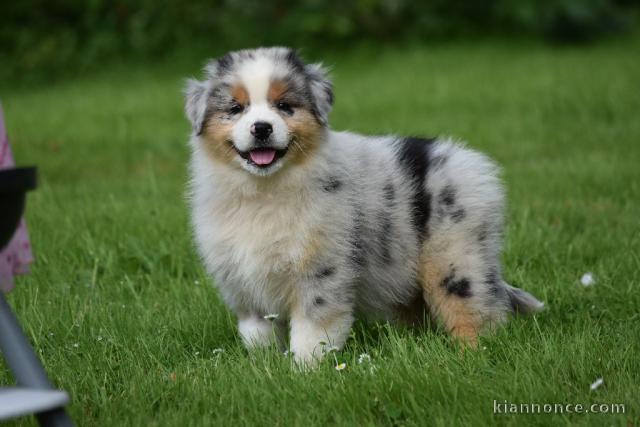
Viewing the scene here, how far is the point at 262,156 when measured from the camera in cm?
393

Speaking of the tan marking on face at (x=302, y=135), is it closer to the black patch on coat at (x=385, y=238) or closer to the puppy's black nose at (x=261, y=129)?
the puppy's black nose at (x=261, y=129)

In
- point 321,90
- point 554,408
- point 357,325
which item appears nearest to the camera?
point 554,408

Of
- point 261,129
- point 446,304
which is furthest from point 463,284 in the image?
point 261,129

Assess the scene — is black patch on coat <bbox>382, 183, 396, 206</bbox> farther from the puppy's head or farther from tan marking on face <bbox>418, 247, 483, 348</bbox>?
the puppy's head

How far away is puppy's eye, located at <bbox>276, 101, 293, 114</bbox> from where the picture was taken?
397cm

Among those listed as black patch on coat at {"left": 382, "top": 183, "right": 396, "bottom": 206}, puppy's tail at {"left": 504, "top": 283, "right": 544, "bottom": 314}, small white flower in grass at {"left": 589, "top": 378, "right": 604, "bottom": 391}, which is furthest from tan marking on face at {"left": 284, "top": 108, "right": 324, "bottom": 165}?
small white flower in grass at {"left": 589, "top": 378, "right": 604, "bottom": 391}

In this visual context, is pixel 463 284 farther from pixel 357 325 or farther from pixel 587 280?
pixel 587 280

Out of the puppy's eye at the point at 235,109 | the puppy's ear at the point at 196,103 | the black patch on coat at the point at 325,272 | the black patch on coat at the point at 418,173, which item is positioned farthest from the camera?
the black patch on coat at the point at 418,173

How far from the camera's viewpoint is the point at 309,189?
4012mm

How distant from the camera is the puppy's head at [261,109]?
388 centimetres

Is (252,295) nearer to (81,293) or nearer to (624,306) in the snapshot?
(81,293)

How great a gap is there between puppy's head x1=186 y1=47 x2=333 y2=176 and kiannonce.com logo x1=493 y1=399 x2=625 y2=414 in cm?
135

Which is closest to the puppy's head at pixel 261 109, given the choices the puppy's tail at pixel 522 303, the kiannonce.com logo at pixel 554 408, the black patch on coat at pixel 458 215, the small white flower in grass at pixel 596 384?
the black patch on coat at pixel 458 215

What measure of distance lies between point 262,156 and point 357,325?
105cm
